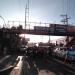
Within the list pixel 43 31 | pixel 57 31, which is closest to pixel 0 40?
pixel 43 31

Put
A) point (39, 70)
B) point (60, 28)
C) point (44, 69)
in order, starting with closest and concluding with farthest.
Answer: point (39, 70)
point (44, 69)
point (60, 28)

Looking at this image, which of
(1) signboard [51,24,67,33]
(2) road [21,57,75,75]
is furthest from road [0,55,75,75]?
(1) signboard [51,24,67,33]

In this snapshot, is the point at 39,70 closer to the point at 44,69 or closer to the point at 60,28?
the point at 44,69

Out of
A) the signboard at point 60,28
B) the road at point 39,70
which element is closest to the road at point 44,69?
the road at point 39,70

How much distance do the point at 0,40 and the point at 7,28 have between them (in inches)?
229

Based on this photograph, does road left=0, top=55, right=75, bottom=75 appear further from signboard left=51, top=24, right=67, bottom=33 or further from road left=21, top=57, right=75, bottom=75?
signboard left=51, top=24, right=67, bottom=33

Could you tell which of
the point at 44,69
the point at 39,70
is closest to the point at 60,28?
the point at 44,69

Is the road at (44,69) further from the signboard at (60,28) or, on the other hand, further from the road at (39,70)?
the signboard at (60,28)

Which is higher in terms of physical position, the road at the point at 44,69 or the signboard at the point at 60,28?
the signboard at the point at 60,28

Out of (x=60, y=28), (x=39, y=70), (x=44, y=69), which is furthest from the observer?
(x=60, y=28)

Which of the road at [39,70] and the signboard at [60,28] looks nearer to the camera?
the road at [39,70]

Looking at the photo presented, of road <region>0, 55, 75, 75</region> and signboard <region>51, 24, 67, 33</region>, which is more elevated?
signboard <region>51, 24, 67, 33</region>

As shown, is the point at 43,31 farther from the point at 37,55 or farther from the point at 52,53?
the point at 37,55

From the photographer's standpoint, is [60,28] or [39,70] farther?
[60,28]
